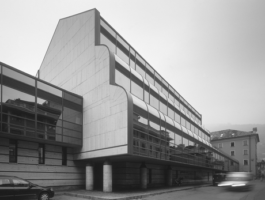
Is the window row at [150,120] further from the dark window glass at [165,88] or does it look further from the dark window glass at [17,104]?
the dark window glass at [17,104]

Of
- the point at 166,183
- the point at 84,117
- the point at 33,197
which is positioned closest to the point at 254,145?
the point at 166,183

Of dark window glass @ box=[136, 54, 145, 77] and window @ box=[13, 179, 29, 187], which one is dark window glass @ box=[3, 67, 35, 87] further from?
dark window glass @ box=[136, 54, 145, 77]

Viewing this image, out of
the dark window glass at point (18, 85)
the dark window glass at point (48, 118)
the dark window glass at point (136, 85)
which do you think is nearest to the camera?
the dark window glass at point (18, 85)

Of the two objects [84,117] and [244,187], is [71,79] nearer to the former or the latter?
[84,117]

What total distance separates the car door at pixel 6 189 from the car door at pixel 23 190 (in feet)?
0.68

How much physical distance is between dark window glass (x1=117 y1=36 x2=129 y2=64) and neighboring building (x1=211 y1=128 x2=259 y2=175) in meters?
53.8

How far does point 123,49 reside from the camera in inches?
982

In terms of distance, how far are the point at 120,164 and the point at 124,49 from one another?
11.2 metres

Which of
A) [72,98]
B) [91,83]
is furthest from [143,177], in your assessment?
[91,83]

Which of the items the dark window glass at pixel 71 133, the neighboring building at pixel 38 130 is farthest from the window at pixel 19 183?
the dark window glass at pixel 71 133

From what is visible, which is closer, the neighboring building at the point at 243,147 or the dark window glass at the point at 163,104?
the dark window glass at the point at 163,104

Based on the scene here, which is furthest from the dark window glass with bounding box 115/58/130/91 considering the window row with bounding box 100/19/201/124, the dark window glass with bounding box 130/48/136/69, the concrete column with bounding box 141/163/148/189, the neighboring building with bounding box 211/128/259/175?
the neighboring building with bounding box 211/128/259/175

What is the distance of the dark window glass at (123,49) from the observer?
24269 millimetres

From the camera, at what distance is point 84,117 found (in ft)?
71.6
